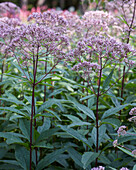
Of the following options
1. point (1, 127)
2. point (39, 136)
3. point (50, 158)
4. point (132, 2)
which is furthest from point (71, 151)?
point (132, 2)

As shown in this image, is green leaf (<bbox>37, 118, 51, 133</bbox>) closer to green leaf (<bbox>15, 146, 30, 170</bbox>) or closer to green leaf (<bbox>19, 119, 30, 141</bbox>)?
green leaf (<bbox>19, 119, 30, 141</bbox>)

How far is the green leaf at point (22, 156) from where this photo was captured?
296 centimetres

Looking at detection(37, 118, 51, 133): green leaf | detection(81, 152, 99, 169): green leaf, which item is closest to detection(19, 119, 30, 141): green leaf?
detection(37, 118, 51, 133): green leaf

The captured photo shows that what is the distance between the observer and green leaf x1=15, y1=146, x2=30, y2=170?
116 inches

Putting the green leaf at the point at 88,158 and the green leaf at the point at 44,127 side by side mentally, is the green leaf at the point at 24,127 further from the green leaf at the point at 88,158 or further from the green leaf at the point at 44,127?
the green leaf at the point at 88,158

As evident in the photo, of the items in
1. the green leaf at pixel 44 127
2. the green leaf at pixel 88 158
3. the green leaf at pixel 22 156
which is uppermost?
the green leaf at pixel 44 127

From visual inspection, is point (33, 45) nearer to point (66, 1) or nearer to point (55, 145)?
point (55, 145)

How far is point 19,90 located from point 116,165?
90.1 inches

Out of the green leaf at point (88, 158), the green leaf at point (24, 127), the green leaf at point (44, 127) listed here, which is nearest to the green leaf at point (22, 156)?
the green leaf at point (24, 127)

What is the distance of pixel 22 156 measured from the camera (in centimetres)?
306

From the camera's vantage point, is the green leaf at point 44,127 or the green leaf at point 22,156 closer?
the green leaf at point 22,156

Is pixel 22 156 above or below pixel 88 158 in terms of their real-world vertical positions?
below

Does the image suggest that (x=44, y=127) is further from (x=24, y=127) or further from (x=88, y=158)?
(x=88, y=158)

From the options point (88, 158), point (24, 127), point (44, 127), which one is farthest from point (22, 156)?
point (88, 158)
